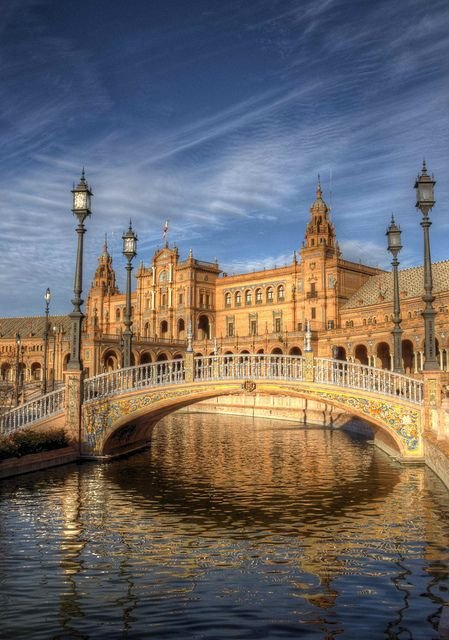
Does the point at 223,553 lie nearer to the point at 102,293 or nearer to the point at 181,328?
the point at 181,328

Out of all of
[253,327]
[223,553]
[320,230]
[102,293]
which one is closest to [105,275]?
[102,293]

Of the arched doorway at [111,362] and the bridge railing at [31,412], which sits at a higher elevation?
the arched doorway at [111,362]

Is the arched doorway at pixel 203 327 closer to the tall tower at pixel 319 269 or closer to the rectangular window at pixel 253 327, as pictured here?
the rectangular window at pixel 253 327

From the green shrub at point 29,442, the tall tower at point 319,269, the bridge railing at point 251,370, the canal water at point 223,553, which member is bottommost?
the canal water at point 223,553

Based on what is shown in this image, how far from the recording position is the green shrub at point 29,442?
18688 millimetres

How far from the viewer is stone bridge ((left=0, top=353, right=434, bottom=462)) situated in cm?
2047

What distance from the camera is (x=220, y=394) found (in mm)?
22406

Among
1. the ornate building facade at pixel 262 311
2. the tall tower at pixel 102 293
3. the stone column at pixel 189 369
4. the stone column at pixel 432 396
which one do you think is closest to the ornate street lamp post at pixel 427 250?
the stone column at pixel 432 396

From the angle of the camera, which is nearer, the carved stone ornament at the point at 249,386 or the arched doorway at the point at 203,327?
the carved stone ornament at the point at 249,386

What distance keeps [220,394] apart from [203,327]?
68611 millimetres

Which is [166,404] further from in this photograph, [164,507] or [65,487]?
[164,507]

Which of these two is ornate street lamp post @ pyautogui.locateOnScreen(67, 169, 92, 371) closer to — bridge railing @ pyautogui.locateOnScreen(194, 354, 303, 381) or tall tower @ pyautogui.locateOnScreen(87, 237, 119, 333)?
bridge railing @ pyautogui.locateOnScreen(194, 354, 303, 381)

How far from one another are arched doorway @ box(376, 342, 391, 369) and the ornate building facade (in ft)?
0.33

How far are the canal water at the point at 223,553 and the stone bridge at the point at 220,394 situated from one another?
66.3 inches
